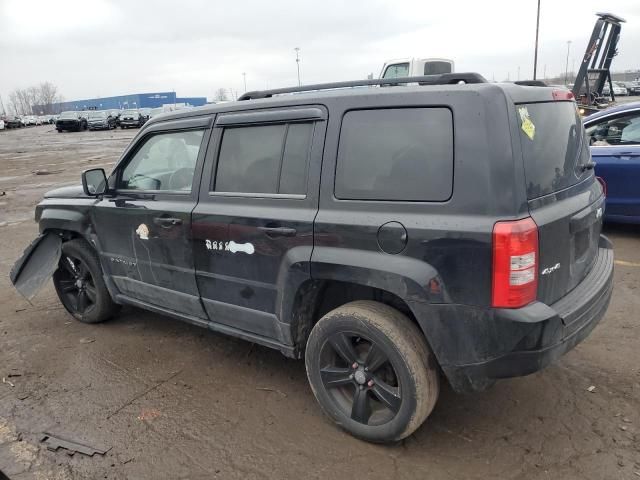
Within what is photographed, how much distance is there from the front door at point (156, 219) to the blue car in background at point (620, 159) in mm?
4798

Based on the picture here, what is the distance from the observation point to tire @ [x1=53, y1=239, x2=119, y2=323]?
4477 mm

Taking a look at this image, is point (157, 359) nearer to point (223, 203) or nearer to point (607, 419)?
point (223, 203)

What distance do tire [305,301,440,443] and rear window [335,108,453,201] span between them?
0.64m

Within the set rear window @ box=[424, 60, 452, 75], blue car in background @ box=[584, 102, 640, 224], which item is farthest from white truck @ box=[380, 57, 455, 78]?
blue car in background @ box=[584, 102, 640, 224]

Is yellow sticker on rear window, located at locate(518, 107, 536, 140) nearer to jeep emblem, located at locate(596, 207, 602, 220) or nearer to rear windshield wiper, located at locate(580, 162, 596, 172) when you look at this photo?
rear windshield wiper, located at locate(580, 162, 596, 172)

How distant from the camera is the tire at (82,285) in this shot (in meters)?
4.48

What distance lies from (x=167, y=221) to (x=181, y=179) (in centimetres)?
32

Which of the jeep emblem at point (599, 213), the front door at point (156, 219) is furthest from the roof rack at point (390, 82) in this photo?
the jeep emblem at point (599, 213)

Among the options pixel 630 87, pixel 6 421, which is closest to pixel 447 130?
pixel 6 421

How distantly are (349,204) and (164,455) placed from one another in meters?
1.72

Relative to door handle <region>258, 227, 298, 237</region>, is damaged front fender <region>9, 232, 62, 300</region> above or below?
below

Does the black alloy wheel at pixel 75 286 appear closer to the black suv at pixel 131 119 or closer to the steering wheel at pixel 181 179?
the steering wheel at pixel 181 179

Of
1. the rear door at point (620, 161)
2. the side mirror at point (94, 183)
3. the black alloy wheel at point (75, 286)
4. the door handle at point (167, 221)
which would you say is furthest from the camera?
the rear door at point (620, 161)

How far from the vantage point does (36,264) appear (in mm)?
4672
